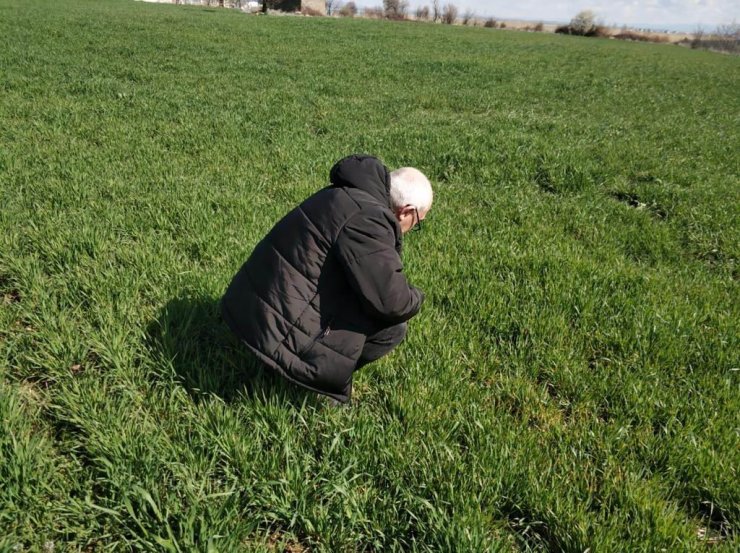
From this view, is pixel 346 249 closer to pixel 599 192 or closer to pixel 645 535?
pixel 645 535

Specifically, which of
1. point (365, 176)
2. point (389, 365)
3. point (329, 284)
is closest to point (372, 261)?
point (329, 284)

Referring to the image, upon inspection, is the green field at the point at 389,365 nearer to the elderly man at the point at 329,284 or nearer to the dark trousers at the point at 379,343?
the dark trousers at the point at 379,343

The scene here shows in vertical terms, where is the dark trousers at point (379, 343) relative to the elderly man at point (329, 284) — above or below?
below

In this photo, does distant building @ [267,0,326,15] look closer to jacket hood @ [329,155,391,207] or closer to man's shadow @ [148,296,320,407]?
man's shadow @ [148,296,320,407]

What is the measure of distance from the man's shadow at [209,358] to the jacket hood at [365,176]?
112cm

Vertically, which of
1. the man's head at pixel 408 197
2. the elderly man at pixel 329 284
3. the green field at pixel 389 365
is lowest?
the green field at pixel 389 365

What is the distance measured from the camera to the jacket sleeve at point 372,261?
225 centimetres

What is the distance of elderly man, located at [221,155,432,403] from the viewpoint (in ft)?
7.47

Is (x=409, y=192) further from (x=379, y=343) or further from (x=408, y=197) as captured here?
(x=379, y=343)

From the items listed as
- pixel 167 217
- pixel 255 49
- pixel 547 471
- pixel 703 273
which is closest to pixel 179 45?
pixel 255 49

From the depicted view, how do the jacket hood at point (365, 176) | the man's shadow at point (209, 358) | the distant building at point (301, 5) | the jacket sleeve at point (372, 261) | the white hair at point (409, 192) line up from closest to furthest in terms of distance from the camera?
the jacket sleeve at point (372, 261)
the jacket hood at point (365, 176)
the white hair at point (409, 192)
the man's shadow at point (209, 358)
the distant building at point (301, 5)

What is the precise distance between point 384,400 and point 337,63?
15574 millimetres

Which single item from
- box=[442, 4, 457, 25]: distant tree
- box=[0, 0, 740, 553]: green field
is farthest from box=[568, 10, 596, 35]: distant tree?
box=[0, 0, 740, 553]: green field

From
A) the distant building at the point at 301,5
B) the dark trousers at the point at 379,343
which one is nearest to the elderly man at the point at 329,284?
the dark trousers at the point at 379,343
